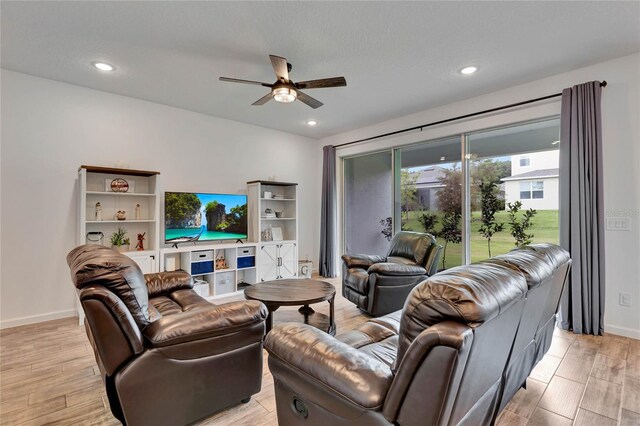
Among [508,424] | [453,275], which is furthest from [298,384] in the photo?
[508,424]

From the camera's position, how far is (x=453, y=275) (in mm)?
1116

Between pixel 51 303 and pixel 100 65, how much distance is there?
2685 millimetres

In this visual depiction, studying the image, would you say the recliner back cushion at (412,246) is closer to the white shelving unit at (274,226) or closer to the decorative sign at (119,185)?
the white shelving unit at (274,226)

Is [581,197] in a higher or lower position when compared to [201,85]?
lower

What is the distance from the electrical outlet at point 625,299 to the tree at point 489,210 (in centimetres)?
128

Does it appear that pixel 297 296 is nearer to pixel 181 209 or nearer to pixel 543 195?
pixel 181 209

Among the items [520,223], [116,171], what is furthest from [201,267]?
[520,223]

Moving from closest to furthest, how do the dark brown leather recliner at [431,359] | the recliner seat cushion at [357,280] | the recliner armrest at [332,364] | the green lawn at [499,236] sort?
the dark brown leather recliner at [431,359] → the recliner armrest at [332,364] → the recliner seat cushion at [357,280] → the green lawn at [499,236]

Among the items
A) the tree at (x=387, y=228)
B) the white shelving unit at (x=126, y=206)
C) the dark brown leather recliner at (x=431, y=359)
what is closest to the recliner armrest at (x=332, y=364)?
the dark brown leather recliner at (x=431, y=359)

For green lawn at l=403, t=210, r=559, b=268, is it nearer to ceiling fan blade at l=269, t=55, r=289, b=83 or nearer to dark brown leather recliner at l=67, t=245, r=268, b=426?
ceiling fan blade at l=269, t=55, r=289, b=83

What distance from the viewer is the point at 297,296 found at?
9.12 feet

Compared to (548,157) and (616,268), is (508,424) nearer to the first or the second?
(616,268)

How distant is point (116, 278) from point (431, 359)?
1446 mm

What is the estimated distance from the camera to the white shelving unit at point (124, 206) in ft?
11.4
